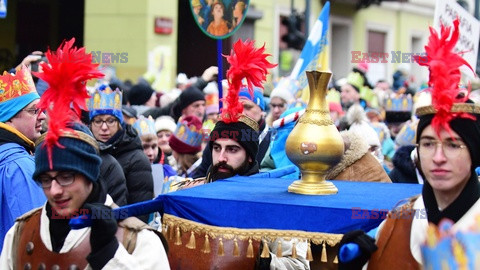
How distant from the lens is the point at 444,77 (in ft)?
11.2

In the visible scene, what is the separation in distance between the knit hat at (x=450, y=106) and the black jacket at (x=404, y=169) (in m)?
3.43

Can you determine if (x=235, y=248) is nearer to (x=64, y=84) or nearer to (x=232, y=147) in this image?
(x=64, y=84)

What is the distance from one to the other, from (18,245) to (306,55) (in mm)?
5404

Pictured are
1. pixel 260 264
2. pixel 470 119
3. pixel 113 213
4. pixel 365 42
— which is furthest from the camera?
pixel 365 42

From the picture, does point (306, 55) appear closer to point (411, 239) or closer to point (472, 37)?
point (472, 37)

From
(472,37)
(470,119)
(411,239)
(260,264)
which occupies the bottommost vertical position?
(260,264)

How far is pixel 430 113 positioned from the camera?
346cm

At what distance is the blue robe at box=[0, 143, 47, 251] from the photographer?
16.2 ft

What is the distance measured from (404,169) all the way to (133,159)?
2091 millimetres

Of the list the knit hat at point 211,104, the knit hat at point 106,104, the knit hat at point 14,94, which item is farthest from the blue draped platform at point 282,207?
the knit hat at point 211,104

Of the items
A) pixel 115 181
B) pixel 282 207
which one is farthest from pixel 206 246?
pixel 115 181

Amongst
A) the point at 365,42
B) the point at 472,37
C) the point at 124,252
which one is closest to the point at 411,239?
the point at 124,252

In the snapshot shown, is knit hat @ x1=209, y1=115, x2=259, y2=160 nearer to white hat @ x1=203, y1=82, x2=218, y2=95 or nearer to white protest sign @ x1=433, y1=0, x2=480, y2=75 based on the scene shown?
white protest sign @ x1=433, y1=0, x2=480, y2=75

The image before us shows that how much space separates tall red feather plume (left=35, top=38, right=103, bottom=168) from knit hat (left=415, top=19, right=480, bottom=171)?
148 centimetres
